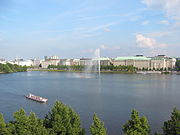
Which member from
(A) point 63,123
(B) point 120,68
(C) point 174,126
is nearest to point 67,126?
(A) point 63,123

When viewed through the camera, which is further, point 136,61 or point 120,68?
point 136,61

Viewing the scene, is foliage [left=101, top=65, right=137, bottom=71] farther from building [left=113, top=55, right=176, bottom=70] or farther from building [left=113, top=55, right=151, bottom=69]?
building [left=113, top=55, right=151, bottom=69]

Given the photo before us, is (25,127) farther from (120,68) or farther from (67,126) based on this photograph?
(120,68)

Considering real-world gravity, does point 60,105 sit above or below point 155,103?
above

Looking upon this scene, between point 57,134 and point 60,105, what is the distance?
3.38ft

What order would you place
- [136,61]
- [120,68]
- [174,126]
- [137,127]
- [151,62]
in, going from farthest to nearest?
[136,61] → [151,62] → [120,68] → [174,126] → [137,127]

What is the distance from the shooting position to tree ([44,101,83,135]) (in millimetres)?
7039

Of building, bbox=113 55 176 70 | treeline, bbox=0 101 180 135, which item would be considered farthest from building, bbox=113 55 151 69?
treeline, bbox=0 101 180 135

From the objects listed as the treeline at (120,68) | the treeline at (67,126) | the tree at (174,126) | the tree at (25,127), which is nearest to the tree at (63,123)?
the treeline at (67,126)

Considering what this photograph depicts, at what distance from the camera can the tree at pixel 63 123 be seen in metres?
7.04

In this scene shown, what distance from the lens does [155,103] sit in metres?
15.8

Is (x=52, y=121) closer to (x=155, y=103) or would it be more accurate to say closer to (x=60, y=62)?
(x=155, y=103)

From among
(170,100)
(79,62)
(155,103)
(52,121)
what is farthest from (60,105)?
(79,62)

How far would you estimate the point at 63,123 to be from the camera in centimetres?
720
